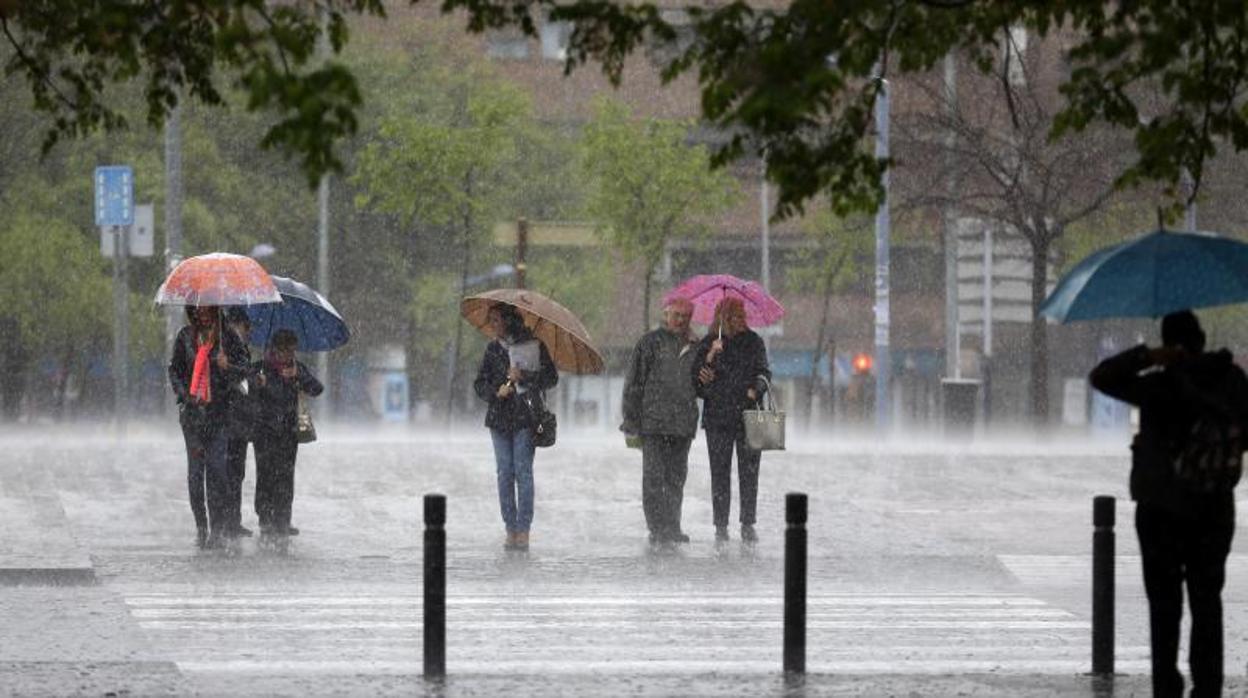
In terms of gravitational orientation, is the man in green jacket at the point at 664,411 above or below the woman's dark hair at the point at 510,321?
below

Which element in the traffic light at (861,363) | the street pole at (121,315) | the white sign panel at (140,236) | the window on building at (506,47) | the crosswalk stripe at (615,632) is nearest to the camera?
the crosswalk stripe at (615,632)

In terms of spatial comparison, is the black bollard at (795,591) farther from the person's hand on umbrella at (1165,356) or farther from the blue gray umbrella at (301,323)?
the blue gray umbrella at (301,323)

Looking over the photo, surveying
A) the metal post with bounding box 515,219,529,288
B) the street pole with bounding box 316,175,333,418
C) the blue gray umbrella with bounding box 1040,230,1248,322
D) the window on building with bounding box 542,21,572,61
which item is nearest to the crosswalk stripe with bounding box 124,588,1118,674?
the blue gray umbrella with bounding box 1040,230,1248,322

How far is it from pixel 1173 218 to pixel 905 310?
68882mm

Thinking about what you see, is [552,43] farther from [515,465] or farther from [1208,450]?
[1208,450]

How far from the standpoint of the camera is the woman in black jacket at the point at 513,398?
18.9 metres

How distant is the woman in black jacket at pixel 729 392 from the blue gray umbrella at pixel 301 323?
299 cm

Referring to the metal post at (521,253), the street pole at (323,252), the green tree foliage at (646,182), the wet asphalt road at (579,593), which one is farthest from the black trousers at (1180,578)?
the street pole at (323,252)

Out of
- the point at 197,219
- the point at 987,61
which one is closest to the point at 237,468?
the point at 987,61

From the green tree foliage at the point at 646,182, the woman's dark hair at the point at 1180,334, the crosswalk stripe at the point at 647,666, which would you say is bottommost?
the crosswalk stripe at the point at 647,666

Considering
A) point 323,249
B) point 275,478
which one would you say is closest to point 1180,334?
point 275,478

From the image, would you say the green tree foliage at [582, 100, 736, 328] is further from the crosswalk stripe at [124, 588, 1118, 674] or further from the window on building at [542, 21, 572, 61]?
the crosswalk stripe at [124, 588, 1118, 674]

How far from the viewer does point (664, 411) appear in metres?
19.3

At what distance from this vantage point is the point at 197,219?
190ft
